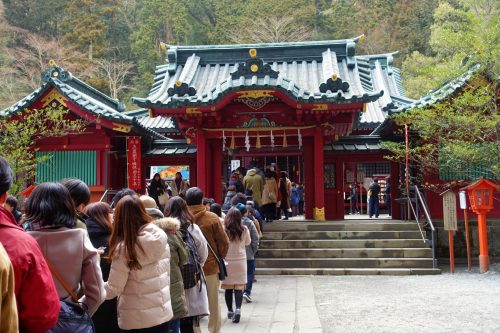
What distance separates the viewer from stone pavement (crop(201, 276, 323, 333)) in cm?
714

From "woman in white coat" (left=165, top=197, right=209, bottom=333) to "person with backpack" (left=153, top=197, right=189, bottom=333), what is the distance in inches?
12.1

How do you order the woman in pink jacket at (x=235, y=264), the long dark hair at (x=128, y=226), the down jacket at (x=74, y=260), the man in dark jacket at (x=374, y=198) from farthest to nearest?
the man in dark jacket at (x=374, y=198) < the woman in pink jacket at (x=235, y=264) < the long dark hair at (x=128, y=226) < the down jacket at (x=74, y=260)

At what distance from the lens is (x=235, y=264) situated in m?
7.61

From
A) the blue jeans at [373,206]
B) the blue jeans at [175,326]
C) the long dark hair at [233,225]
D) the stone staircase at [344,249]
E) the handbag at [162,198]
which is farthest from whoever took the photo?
the blue jeans at [373,206]

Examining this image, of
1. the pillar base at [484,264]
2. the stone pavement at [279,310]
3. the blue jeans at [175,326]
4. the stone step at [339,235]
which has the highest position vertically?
the stone step at [339,235]

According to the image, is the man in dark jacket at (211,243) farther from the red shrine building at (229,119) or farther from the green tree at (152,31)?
the green tree at (152,31)

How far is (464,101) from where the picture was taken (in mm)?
11250

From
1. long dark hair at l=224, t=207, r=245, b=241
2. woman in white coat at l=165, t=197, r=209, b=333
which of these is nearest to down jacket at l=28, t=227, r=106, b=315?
woman in white coat at l=165, t=197, r=209, b=333

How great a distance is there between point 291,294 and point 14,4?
37.2 meters

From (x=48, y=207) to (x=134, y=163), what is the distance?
12326 millimetres

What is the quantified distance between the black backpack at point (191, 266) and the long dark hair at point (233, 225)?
239cm

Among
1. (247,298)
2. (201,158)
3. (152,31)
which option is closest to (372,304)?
(247,298)

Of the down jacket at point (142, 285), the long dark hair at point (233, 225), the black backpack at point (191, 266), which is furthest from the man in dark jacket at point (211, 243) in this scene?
the down jacket at point (142, 285)

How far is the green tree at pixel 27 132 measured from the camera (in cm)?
1245
